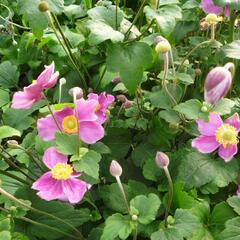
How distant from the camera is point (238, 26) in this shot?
1282mm

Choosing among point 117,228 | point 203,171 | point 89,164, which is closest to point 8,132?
point 89,164

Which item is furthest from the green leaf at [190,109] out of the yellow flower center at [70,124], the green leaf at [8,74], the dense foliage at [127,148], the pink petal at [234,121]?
the green leaf at [8,74]

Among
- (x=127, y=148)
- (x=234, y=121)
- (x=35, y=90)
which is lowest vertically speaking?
(x=127, y=148)

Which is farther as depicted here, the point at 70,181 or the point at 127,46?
the point at 127,46

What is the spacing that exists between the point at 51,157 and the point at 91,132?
0.10 meters

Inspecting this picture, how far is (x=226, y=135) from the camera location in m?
0.96

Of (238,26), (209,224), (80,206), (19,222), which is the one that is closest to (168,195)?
(209,224)

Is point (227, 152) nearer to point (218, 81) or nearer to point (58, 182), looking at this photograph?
point (218, 81)

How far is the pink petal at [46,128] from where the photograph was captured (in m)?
0.90

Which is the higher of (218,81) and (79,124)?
(218,81)

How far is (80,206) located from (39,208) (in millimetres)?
107

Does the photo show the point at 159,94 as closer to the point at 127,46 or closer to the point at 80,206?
the point at 127,46

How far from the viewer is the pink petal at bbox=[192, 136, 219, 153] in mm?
960

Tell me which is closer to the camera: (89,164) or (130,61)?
(89,164)
